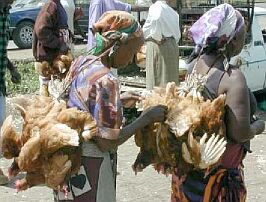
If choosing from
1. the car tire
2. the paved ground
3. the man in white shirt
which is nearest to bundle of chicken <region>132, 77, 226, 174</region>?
the paved ground

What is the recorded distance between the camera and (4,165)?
7418 mm

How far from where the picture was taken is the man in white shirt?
28.3 feet

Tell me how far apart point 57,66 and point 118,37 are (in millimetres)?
3236

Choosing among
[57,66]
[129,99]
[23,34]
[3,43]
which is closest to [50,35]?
[57,66]

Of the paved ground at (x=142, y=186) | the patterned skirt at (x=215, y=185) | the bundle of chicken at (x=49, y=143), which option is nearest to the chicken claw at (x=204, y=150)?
the patterned skirt at (x=215, y=185)

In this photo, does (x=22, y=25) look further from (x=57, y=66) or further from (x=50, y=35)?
(x=57, y=66)

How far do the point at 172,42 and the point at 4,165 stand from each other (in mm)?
2802

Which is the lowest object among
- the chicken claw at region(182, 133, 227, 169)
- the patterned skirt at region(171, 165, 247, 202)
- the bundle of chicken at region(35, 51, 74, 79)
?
the patterned skirt at region(171, 165, 247, 202)

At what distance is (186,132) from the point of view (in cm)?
357

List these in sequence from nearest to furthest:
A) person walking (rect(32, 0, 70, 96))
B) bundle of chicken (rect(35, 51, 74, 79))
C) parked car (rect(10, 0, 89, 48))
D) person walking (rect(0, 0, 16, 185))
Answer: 1. person walking (rect(0, 0, 16, 185))
2. bundle of chicken (rect(35, 51, 74, 79))
3. person walking (rect(32, 0, 70, 96))
4. parked car (rect(10, 0, 89, 48))

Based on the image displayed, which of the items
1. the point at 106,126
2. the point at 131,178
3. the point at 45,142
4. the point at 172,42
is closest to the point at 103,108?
the point at 106,126

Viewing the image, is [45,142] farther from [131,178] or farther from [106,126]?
[131,178]

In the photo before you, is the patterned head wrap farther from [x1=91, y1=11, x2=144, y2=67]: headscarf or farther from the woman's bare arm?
[x1=91, y1=11, x2=144, y2=67]: headscarf

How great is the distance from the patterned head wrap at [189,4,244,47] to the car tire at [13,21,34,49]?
1613 centimetres
